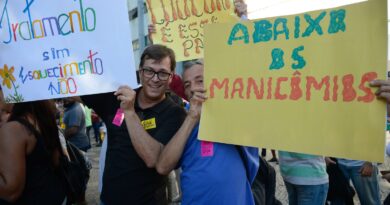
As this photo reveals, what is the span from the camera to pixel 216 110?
60.4 inches

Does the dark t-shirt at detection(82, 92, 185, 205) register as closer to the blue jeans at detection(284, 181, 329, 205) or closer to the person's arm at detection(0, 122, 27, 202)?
the person's arm at detection(0, 122, 27, 202)

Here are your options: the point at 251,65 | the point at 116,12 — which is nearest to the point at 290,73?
the point at 251,65

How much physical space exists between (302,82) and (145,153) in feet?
2.76

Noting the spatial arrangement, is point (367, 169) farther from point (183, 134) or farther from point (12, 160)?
point (12, 160)

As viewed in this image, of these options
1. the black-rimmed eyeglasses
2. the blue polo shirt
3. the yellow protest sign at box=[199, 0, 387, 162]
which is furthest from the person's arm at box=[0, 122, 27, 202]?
the yellow protest sign at box=[199, 0, 387, 162]

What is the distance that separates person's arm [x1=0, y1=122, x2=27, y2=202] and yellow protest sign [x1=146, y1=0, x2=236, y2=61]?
134 cm

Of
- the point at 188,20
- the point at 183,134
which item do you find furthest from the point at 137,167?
the point at 188,20

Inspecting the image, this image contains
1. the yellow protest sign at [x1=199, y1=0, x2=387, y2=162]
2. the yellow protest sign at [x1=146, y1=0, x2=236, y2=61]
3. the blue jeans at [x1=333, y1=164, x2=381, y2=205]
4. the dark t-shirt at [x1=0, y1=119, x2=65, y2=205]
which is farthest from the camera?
the blue jeans at [x1=333, y1=164, x2=381, y2=205]

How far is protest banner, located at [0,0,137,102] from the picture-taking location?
170 centimetres

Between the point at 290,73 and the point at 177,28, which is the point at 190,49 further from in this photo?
the point at 290,73

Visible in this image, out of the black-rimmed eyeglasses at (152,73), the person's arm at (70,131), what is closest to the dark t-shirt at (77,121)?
the person's arm at (70,131)

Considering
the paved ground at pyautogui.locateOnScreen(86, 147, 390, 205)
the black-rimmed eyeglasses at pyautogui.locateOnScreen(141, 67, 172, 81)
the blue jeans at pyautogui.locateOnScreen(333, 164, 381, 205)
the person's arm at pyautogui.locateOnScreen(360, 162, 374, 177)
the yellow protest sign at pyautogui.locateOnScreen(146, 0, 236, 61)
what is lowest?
the paved ground at pyautogui.locateOnScreen(86, 147, 390, 205)

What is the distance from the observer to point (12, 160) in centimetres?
167

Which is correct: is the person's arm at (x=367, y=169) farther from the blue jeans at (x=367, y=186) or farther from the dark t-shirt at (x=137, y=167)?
the dark t-shirt at (x=137, y=167)
